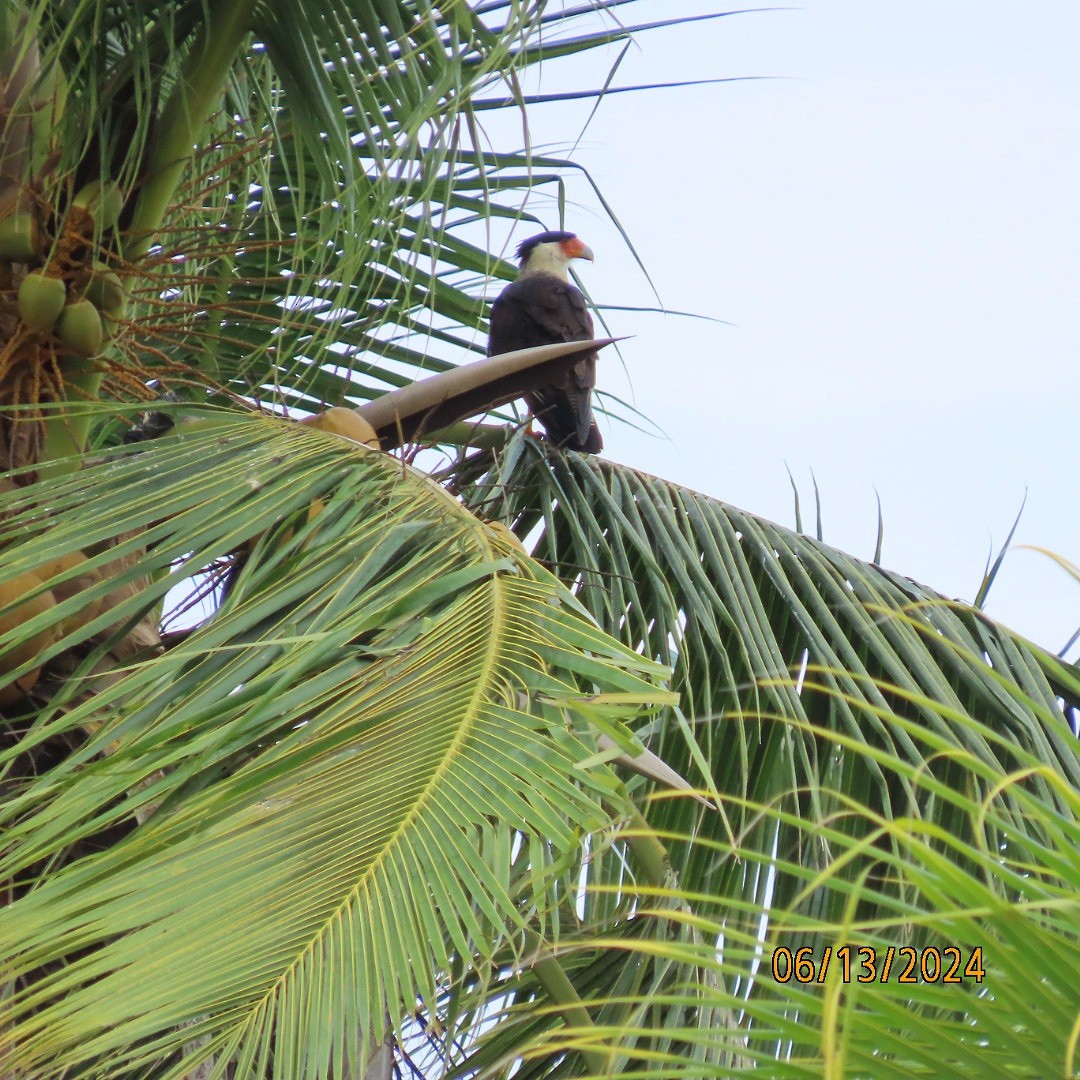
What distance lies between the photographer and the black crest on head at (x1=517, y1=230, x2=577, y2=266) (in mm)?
6070

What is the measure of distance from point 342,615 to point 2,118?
1112mm

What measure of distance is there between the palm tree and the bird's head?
2738 millimetres

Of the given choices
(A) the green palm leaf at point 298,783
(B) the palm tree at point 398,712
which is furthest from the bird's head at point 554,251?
(A) the green palm leaf at point 298,783

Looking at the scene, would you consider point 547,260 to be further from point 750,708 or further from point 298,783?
point 298,783

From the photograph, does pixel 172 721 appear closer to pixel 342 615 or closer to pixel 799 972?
pixel 342 615

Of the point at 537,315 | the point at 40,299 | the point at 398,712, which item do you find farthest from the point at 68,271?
the point at 537,315

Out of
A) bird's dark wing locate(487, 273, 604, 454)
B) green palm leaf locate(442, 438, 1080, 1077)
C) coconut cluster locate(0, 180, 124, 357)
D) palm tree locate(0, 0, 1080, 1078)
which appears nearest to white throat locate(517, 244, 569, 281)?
bird's dark wing locate(487, 273, 604, 454)

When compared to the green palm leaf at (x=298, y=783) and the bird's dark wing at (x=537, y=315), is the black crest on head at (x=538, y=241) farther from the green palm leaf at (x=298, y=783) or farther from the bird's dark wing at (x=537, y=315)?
the green palm leaf at (x=298, y=783)

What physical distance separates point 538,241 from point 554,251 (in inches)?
7.9

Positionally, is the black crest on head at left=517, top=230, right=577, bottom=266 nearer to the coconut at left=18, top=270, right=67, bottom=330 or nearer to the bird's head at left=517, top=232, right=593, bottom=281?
the bird's head at left=517, top=232, right=593, bottom=281

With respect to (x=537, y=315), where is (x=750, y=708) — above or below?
below

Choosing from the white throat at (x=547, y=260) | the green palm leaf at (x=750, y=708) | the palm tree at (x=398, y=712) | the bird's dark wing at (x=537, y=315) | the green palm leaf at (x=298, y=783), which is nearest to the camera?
the palm tree at (x=398, y=712)

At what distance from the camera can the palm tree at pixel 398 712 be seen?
82 cm

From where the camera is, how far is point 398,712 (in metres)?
1.42
